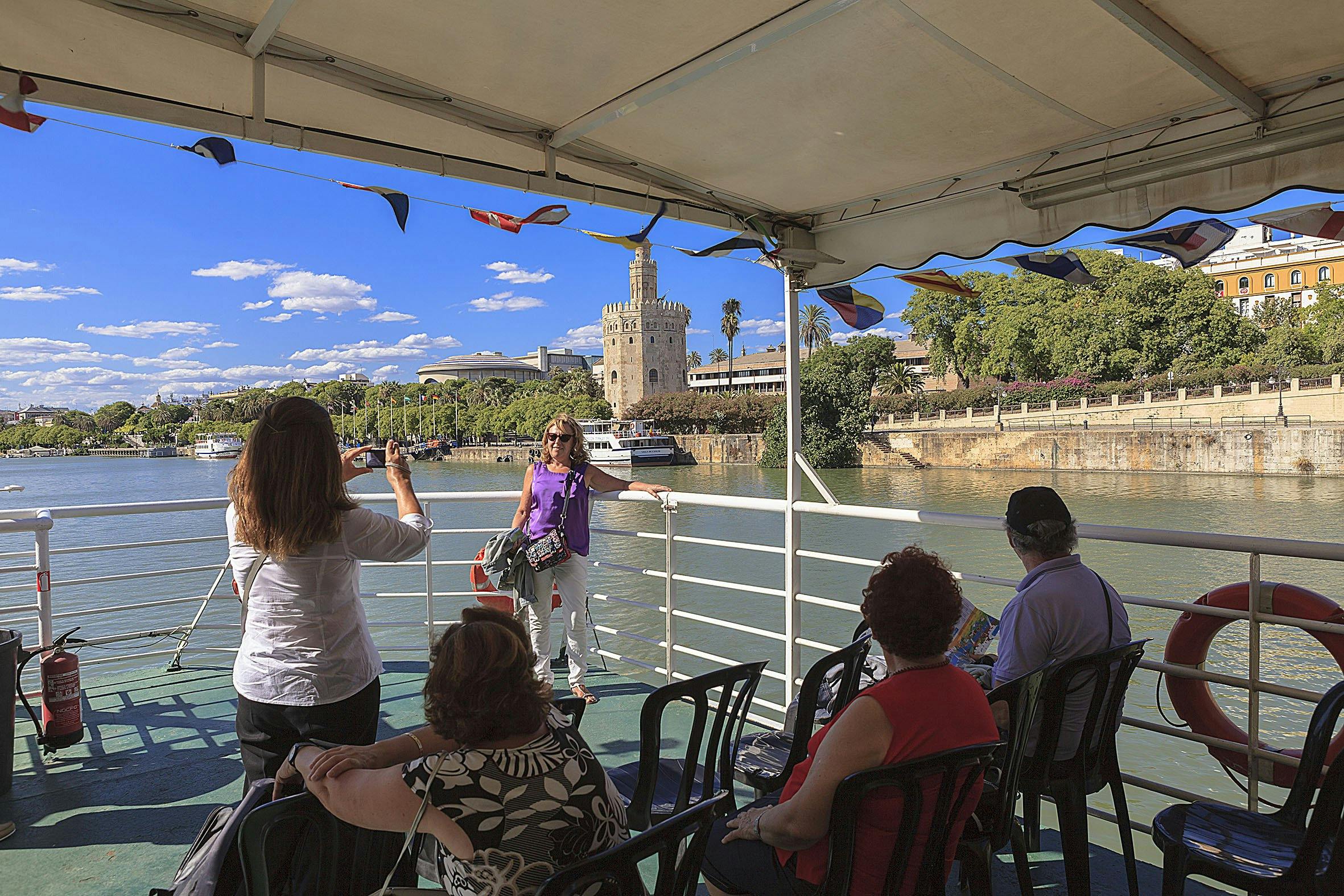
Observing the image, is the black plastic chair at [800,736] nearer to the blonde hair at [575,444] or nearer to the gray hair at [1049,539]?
the gray hair at [1049,539]

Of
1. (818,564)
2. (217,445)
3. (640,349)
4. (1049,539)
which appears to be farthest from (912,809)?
(640,349)

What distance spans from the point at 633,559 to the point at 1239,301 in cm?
5094

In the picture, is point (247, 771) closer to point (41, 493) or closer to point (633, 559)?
point (633, 559)

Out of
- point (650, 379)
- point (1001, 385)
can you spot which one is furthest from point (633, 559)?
point (650, 379)

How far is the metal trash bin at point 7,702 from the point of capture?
2.23 m

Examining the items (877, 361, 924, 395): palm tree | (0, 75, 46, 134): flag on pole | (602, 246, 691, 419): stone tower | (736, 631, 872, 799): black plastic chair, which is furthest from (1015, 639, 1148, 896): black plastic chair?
(602, 246, 691, 419): stone tower

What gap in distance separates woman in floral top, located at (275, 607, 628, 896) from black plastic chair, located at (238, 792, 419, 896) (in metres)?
0.06

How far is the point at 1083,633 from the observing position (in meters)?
1.61

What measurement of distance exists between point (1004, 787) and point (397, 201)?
2.26 metres

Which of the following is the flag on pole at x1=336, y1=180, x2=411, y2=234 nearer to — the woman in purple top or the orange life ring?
the woman in purple top

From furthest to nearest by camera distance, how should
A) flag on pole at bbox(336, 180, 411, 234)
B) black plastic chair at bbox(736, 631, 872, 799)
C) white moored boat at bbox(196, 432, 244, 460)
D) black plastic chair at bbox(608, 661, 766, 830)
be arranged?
white moored boat at bbox(196, 432, 244, 460) → flag on pole at bbox(336, 180, 411, 234) → black plastic chair at bbox(736, 631, 872, 799) → black plastic chair at bbox(608, 661, 766, 830)

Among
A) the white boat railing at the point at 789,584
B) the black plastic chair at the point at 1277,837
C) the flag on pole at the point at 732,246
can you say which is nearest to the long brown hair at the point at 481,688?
the white boat railing at the point at 789,584

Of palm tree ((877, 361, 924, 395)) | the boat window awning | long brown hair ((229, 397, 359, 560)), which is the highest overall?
palm tree ((877, 361, 924, 395))

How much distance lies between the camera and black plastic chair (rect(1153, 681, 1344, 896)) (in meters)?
1.25
